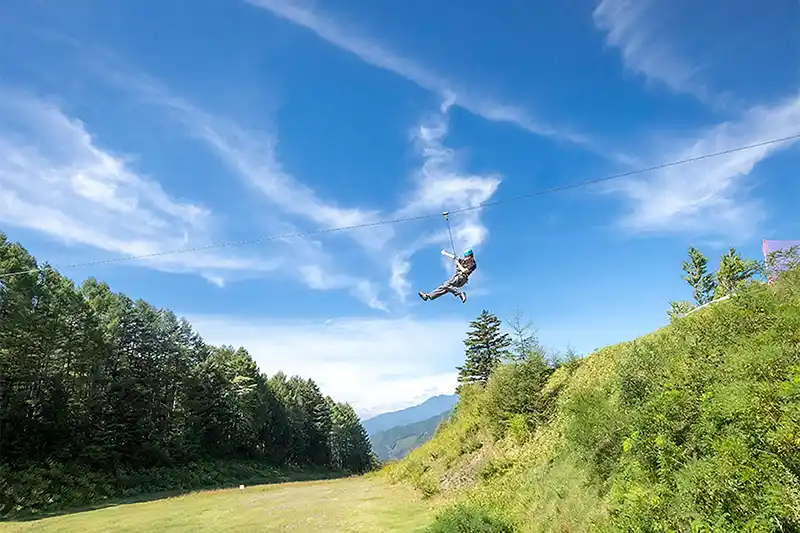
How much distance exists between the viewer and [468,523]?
1137 centimetres

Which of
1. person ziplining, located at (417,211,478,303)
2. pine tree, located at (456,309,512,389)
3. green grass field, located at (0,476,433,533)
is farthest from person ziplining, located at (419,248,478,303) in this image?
pine tree, located at (456,309,512,389)

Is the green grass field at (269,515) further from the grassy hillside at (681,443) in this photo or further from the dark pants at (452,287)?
the dark pants at (452,287)

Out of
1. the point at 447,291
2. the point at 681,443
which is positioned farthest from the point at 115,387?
the point at 681,443

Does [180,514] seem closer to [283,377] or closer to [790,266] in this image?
[790,266]

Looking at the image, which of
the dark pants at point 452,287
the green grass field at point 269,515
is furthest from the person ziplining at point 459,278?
the green grass field at point 269,515

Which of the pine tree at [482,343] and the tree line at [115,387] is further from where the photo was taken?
the pine tree at [482,343]

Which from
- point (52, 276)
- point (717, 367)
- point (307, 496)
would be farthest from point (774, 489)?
point (52, 276)

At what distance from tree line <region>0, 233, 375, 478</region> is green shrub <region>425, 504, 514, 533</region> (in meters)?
12.9

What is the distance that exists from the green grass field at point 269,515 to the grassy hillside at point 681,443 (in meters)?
3.39

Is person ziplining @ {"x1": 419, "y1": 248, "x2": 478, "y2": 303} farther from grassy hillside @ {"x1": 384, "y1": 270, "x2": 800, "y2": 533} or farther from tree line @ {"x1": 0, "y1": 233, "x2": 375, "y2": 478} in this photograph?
tree line @ {"x1": 0, "y1": 233, "x2": 375, "y2": 478}

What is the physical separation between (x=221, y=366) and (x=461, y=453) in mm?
50040

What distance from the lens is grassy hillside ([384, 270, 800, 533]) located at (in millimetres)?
5980

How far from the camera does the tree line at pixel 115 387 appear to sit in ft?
103

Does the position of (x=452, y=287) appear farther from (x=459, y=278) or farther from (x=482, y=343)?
(x=482, y=343)
